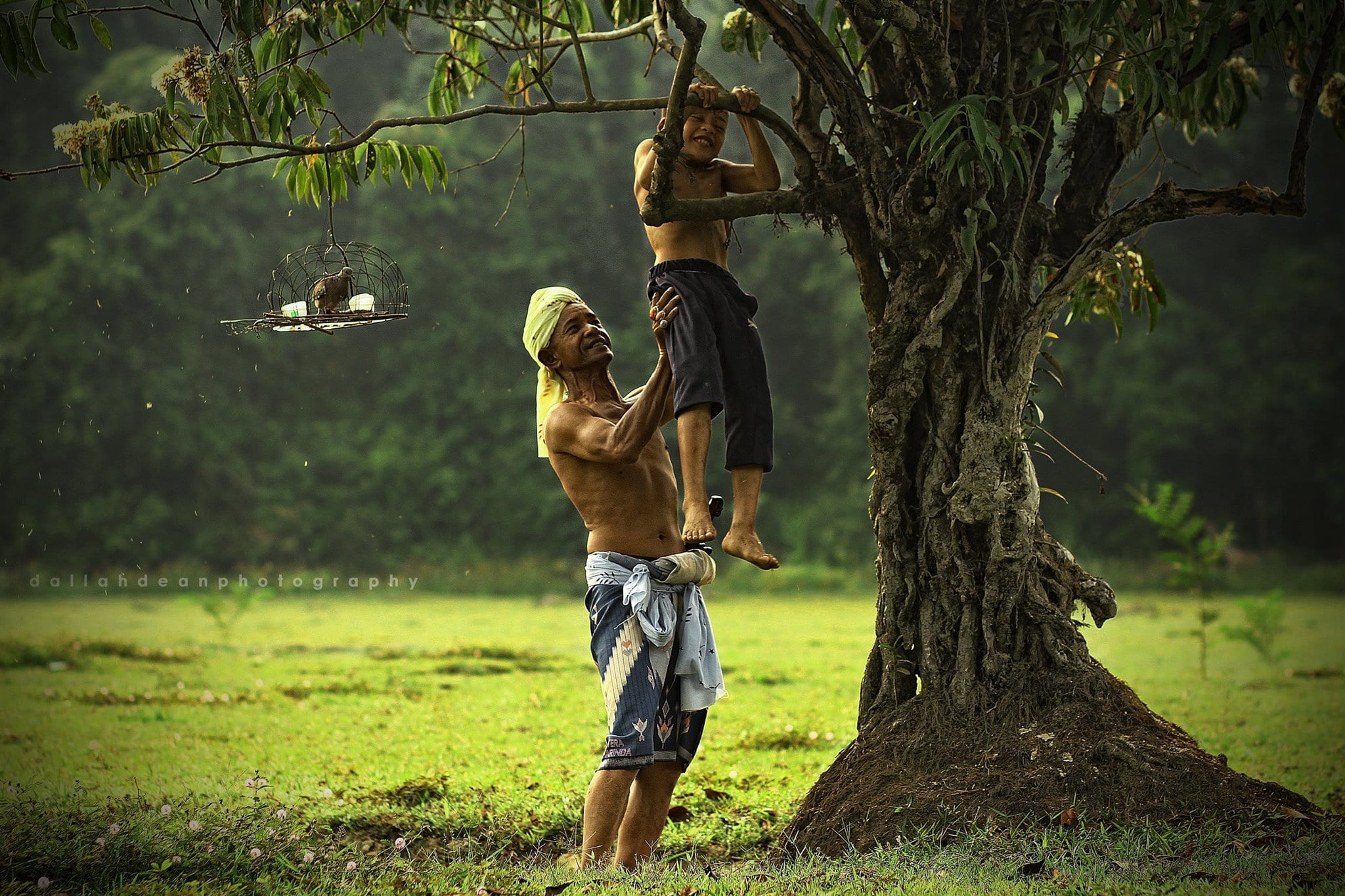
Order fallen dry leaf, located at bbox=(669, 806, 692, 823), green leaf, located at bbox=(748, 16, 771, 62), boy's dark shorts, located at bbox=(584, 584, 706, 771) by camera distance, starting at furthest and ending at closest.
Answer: green leaf, located at bbox=(748, 16, 771, 62) < fallen dry leaf, located at bbox=(669, 806, 692, 823) < boy's dark shorts, located at bbox=(584, 584, 706, 771)

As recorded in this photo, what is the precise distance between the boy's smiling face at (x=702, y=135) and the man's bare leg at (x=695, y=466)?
0.83 metres

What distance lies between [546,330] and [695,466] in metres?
0.73

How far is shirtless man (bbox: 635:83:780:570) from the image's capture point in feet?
11.4

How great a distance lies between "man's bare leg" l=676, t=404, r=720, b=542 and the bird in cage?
1.20 metres

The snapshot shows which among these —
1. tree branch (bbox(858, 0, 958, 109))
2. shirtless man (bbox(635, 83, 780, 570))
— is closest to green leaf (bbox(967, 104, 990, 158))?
tree branch (bbox(858, 0, 958, 109))

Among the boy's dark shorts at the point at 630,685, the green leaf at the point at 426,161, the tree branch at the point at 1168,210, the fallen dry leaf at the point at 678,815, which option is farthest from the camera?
the fallen dry leaf at the point at 678,815

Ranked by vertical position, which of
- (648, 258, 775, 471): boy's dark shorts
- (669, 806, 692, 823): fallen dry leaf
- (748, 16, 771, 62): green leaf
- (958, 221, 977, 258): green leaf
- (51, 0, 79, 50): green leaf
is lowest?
(669, 806, 692, 823): fallen dry leaf

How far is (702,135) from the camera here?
379 cm

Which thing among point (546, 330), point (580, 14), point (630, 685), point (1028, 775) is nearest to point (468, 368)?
point (580, 14)

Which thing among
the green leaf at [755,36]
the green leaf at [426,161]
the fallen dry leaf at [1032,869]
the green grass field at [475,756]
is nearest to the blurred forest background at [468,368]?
the green grass field at [475,756]

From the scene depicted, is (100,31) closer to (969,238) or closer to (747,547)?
(747,547)

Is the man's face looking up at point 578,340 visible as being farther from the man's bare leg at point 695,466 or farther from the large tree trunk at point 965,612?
the large tree trunk at point 965,612

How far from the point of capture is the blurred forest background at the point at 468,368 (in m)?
16.9

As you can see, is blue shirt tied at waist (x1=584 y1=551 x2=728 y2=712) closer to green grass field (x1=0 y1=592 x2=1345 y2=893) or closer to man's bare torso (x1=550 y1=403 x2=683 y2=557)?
man's bare torso (x1=550 y1=403 x2=683 y2=557)
